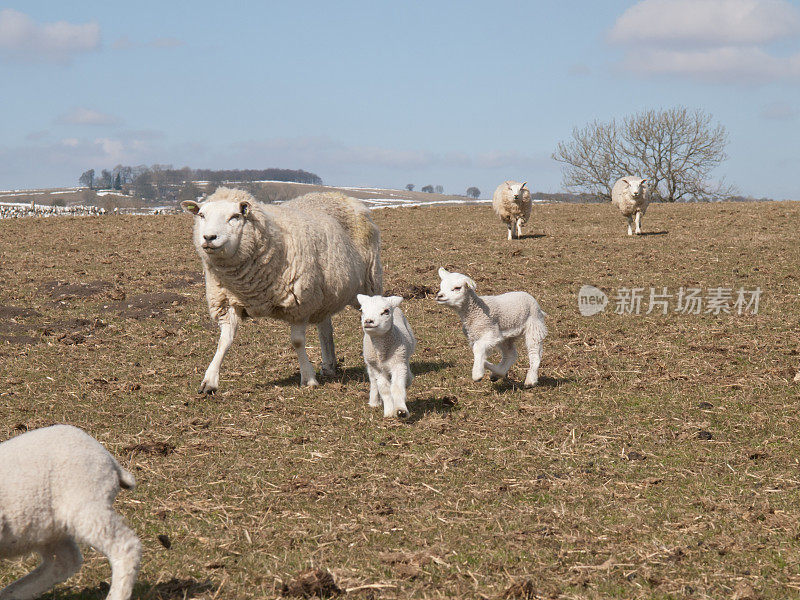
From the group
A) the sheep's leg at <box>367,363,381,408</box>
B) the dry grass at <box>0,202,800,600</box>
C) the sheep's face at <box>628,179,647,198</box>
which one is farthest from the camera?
the sheep's face at <box>628,179,647,198</box>

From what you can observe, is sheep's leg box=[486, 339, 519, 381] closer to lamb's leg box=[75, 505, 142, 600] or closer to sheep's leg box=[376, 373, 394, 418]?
sheep's leg box=[376, 373, 394, 418]

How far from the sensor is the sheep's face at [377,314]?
7.43 metres

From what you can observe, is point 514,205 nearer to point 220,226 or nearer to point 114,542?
point 220,226

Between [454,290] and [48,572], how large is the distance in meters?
5.19

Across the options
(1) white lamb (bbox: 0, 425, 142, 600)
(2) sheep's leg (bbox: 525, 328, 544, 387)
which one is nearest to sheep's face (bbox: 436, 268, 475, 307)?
(2) sheep's leg (bbox: 525, 328, 544, 387)

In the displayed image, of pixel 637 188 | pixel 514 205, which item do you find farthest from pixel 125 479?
pixel 637 188

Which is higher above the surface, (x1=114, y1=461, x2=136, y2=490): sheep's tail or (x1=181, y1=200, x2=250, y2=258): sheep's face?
(x1=181, y1=200, x2=250, y2=258): sheep's face

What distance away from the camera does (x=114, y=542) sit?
3967 mm

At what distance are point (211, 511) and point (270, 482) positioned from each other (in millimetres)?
683

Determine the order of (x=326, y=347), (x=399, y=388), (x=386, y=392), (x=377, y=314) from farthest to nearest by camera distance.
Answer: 1. (x=326, y=347)
2. (x=386, y=392)
3. (x=399, y=388)
4. (x=377, y=314)

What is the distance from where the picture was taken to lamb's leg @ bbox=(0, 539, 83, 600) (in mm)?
4168

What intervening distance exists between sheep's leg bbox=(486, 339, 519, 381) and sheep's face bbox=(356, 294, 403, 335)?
1962mm

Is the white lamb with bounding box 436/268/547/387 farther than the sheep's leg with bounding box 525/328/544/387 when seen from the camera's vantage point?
No

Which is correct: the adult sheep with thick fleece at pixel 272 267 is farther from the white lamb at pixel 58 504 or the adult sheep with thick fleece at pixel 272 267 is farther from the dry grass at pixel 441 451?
the white lamb at pixel 58 504
